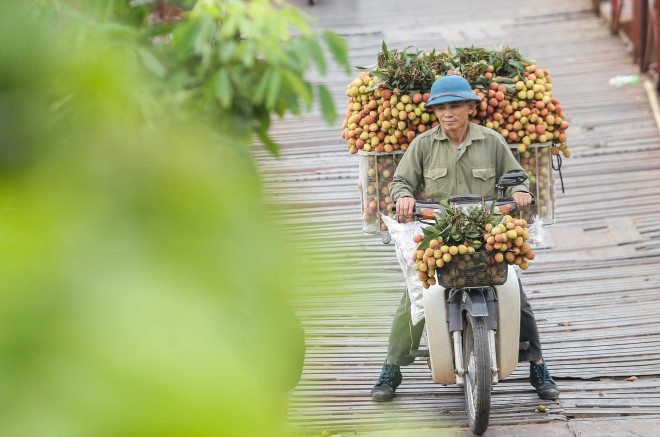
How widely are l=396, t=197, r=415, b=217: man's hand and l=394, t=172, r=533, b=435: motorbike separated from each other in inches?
1.5

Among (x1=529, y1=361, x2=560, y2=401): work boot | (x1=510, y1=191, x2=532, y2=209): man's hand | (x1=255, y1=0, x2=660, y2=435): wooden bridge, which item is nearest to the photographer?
(x1=255, y1=0, x2=660, y2=435): wooden bridge

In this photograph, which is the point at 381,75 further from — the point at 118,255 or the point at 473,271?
the point at 118,255

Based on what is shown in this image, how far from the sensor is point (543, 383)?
4.89m

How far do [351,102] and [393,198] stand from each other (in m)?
0.79

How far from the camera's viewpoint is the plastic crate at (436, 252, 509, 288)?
4.07 m

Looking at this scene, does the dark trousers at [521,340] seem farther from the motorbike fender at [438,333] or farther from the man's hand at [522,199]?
the man's hand at [522,199]

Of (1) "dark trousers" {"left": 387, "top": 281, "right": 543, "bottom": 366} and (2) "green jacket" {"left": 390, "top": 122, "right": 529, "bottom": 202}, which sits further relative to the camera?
(1) "dark trousers" {"left": 387, "top": 281, "right": 543, "bottom": 366}

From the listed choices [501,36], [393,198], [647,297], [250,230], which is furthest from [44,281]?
[501,36]

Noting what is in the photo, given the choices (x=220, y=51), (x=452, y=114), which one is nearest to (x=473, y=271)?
(x=452, y=114)

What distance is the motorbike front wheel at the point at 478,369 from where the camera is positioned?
4168 mm

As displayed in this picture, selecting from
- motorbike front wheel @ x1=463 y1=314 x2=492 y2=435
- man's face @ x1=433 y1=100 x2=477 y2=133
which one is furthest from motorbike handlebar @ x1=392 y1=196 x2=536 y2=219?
motorbike front wheel @ x1=463 y1=314 x2=492 y2=435

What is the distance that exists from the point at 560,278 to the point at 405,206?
111 inches

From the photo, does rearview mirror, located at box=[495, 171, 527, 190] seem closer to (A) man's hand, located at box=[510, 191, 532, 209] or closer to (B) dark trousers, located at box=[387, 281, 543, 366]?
(A) man's hand, located at box=[510, 191, 532, 209]

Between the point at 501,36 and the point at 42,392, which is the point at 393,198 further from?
the point at 501,36
